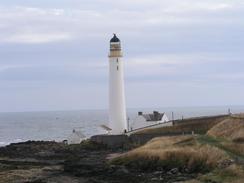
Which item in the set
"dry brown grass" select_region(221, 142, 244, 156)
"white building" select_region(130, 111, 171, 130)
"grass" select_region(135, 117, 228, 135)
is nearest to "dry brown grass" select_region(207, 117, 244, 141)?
"dry brown grass" select_region(221, 142, 244, 156)

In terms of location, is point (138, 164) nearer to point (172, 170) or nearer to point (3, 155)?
point (172, 170)

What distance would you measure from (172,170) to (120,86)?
2570cm

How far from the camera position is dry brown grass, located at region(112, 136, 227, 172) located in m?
30.9

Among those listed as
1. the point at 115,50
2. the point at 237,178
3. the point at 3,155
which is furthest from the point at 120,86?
the point at 237,178

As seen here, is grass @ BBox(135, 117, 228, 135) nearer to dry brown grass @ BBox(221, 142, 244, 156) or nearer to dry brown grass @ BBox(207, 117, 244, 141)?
dry brown grass @ BBox(207, 117, 244, 141)

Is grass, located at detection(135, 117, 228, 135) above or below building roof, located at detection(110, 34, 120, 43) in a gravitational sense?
below

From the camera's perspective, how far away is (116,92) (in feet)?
184

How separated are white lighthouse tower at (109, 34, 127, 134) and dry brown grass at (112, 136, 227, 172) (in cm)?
1836

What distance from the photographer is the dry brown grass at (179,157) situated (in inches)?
1218

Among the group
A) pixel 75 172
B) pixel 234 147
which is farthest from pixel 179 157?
pixel 75 172

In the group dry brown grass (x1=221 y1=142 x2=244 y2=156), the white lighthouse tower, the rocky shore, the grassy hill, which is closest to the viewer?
the grassy hill

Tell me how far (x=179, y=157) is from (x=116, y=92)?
78.5ft

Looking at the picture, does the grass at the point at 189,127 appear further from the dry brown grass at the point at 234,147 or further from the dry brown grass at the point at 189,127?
the dry brown grass at the point at 234,147

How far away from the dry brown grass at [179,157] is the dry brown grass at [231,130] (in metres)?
3.44
